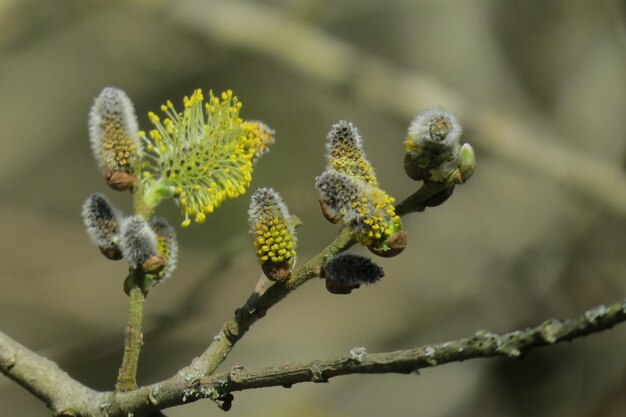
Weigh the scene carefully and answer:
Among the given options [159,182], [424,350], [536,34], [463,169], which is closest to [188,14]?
[536,34]

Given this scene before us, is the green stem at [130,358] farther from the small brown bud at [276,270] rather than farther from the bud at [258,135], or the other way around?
the bud at [258,135]

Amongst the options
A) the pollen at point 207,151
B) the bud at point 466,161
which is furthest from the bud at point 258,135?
the bud at point 466,161

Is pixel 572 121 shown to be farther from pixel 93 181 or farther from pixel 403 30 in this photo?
pixel 93 181

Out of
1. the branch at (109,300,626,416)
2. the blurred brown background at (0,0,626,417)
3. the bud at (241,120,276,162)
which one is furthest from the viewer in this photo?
the blurred brown background at (0,0,626,417)

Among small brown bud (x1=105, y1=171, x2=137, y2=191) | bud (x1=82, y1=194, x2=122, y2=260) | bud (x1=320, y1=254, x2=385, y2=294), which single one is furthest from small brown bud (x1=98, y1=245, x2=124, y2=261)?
bud (x1=320, y1=254, x2=385, y2=294)

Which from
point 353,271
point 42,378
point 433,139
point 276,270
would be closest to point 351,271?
point 353,271

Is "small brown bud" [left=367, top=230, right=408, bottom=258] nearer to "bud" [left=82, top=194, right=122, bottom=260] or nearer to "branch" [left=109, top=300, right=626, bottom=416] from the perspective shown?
"branch" [left=109, top=300, right=626, bottom=416]
